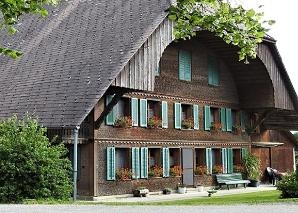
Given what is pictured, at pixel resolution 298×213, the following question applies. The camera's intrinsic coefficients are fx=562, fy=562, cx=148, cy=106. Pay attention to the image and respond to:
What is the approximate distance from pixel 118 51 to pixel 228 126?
1038 cm

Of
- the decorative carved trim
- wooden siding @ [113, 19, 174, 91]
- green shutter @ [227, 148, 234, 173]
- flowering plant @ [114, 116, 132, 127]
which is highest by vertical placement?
wooden siding @ [113, 19, 174, 91]

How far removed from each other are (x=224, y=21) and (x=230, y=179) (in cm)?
2087

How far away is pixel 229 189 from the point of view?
1091 inches

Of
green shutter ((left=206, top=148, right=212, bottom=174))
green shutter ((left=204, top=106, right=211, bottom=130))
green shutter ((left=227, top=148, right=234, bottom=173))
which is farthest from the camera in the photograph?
green shutter ((left=227, top=148, right=234, bottom=173))

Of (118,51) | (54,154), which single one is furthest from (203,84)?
(54,154)

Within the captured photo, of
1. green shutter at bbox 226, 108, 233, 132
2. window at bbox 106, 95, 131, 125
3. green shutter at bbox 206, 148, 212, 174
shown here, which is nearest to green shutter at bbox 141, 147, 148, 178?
window at bbox 106, 95, 131, 125

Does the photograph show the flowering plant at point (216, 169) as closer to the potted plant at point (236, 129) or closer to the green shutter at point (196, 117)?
the green shutter at point (196, 117)

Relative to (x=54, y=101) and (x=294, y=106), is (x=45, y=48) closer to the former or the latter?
(x=54, y=101)

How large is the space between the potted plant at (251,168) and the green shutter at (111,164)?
Answer: 10.5m

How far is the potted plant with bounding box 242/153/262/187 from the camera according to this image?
30.0 m

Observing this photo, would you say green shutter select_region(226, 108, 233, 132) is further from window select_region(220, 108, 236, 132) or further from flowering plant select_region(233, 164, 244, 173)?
flowering plant select_region(233, 164, 244, 173)

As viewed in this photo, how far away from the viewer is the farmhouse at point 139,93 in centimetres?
2131

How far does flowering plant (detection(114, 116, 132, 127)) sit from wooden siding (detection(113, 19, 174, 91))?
5.89 ft

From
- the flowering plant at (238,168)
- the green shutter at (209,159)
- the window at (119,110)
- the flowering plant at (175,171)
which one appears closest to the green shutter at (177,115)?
the flowering plant at (175,171)
